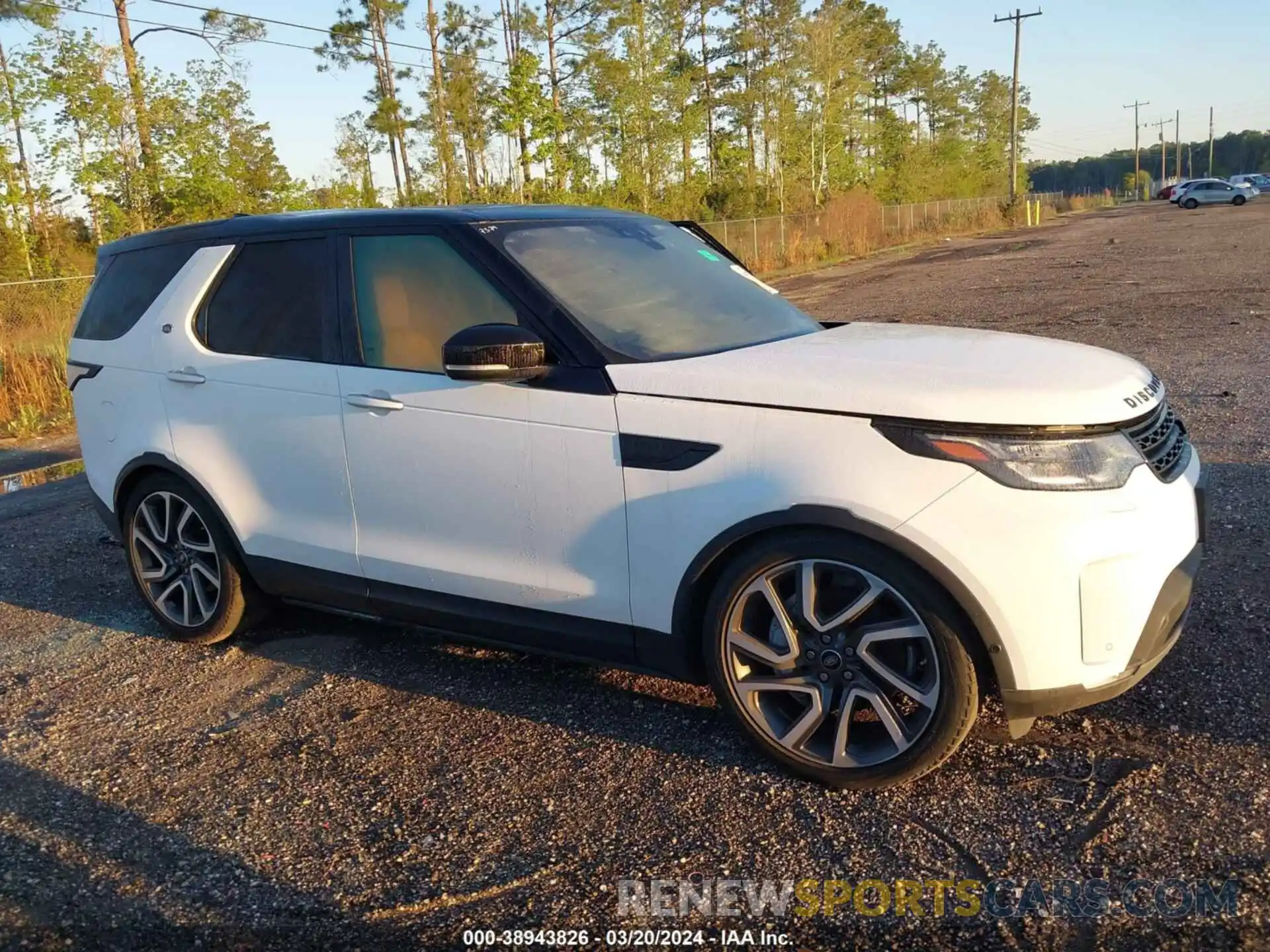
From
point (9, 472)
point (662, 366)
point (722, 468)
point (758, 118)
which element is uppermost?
point (758, 118)

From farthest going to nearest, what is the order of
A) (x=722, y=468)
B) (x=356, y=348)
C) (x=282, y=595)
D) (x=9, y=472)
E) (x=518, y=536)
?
(x=9, y=472) → (x=282, y=595) → (x=356, y=348) → (x=518, y=536) → (x=722, y=468)

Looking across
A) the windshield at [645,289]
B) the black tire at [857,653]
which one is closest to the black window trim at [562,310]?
the windshield at [645,289]

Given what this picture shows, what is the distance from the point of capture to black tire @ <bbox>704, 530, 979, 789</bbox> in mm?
2898

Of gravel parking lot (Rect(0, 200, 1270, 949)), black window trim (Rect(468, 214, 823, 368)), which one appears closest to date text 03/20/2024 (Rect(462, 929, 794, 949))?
gravel parking lot (Rect(0, 200, 1270, 949))

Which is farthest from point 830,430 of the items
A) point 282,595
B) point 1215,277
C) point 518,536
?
point 1215,277

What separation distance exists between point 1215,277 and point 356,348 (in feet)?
62.8

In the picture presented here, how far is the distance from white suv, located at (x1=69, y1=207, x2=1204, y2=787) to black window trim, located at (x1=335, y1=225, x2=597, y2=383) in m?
0.01

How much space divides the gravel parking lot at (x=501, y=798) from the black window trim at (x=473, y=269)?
1300 mm

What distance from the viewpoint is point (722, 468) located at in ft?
10.2

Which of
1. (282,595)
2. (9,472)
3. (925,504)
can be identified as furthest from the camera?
(9,472)

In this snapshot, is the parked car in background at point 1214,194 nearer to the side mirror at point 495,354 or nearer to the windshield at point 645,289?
the windshield at point 645,289

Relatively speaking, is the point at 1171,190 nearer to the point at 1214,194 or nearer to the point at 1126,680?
the point at 1214,194

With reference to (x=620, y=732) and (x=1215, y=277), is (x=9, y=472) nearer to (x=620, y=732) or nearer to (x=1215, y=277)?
(x=620, y=732)

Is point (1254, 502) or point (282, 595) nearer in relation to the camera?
point (282, 595)
